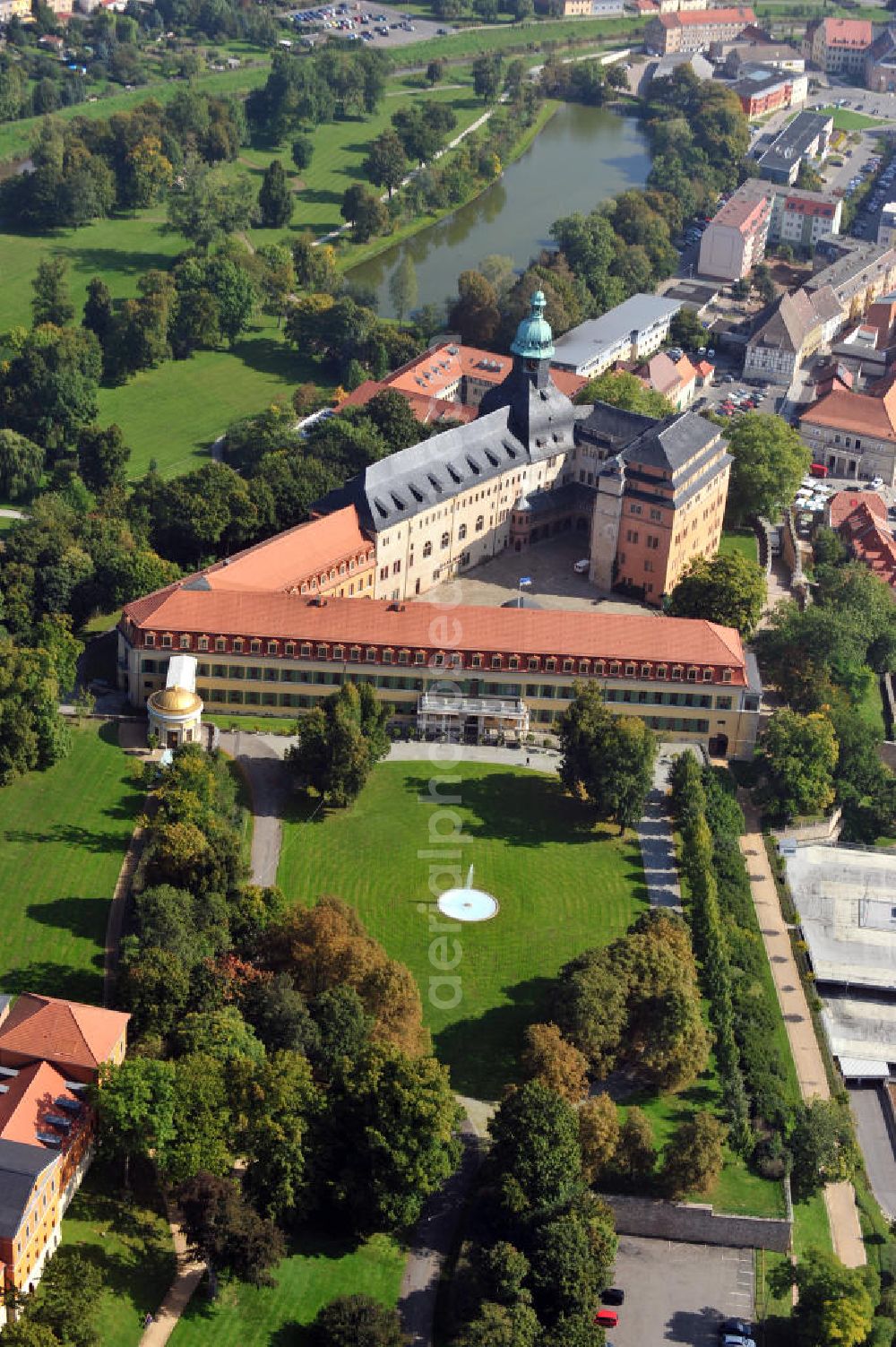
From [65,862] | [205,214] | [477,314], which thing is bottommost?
[65,862]

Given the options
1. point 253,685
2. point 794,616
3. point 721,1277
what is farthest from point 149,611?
point 721,1277

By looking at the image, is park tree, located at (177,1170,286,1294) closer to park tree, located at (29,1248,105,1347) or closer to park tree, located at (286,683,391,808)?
park tree, located at (29,1248,105,1347)

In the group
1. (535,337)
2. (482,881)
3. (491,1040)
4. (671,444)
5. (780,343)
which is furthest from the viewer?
(780,343)

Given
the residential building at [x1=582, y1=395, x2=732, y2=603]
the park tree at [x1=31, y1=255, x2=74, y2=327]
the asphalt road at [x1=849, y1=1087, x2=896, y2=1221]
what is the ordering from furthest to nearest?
1. the park tree at [x1=31, y1=255, x2=74, y2=327]
2. the residential building at [x1=582, y1=395, x2=732, y2=603]
3. the asphalt road at [x1=849, y1=1087, x2=896, y2=1221]

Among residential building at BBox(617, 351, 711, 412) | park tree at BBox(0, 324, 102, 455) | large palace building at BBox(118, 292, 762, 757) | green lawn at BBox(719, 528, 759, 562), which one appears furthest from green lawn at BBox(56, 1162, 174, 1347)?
residential building at BBox(617, 351, 711, 412)

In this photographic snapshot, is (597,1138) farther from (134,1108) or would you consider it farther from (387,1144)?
(134,1108)

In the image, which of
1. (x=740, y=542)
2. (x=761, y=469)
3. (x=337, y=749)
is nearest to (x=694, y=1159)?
(x=337, y=749)

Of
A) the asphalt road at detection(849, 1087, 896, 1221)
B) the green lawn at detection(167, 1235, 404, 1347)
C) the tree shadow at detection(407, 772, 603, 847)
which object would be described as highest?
the tree shadow at detection(407, 772, 603, 847)
